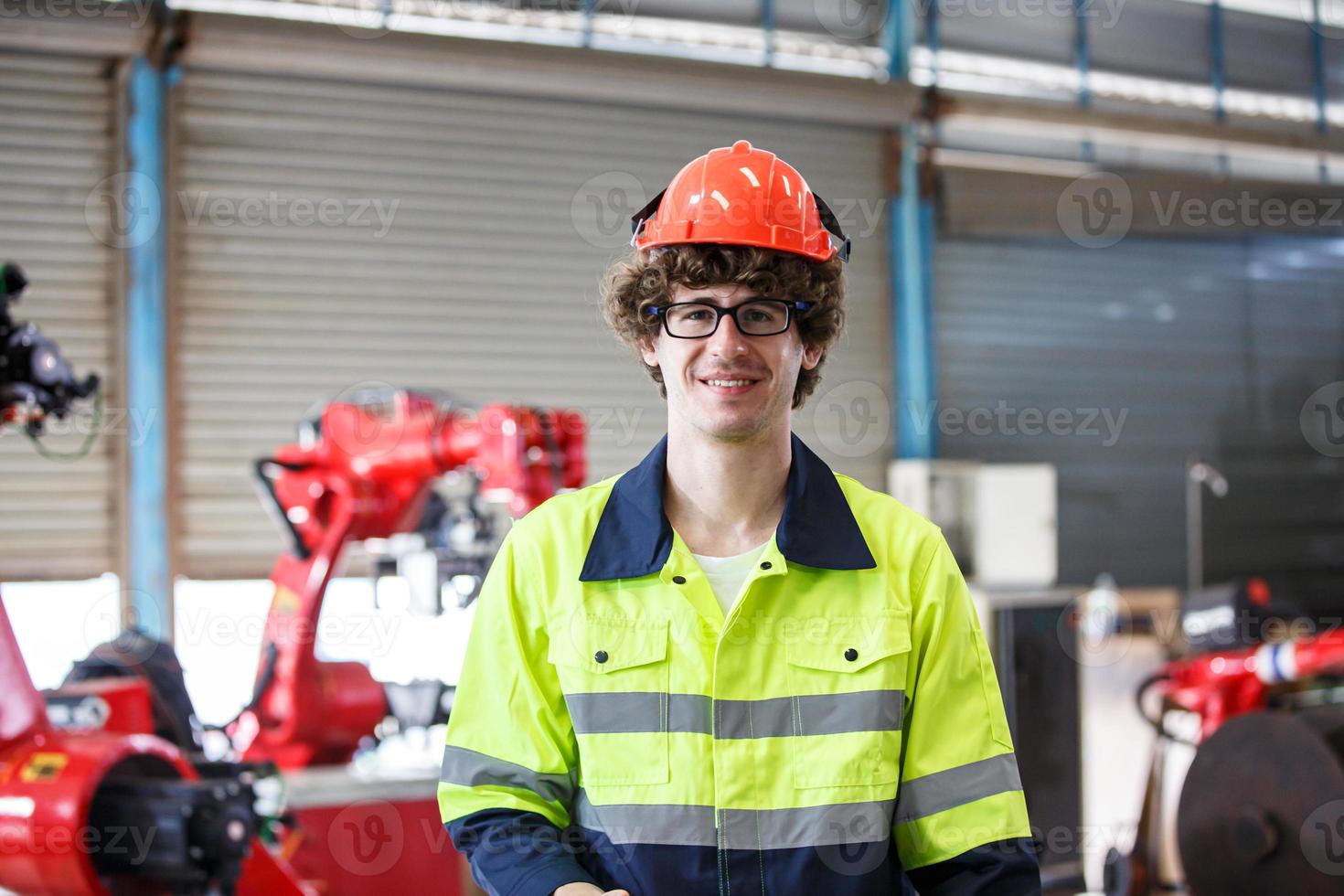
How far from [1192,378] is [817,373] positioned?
725 centimetres

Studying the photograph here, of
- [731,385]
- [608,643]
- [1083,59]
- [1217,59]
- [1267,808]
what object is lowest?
[1267,808]

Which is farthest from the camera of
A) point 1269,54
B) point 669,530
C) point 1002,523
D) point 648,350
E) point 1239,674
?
point 1269,54

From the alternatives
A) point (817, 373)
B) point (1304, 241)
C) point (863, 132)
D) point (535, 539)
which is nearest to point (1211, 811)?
point (817, 373)

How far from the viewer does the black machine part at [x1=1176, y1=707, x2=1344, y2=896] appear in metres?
3.70

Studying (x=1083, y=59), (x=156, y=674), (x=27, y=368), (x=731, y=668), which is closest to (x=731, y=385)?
(x=731, y=668)

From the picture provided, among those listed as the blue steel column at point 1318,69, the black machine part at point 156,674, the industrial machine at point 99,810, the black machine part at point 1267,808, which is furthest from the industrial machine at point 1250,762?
the blue steel column at point 1318,69

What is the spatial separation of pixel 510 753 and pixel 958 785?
1.78 feet

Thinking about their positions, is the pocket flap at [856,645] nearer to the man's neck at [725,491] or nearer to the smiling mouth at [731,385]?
the man's neck at [725,491]

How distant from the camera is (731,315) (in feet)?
5.40

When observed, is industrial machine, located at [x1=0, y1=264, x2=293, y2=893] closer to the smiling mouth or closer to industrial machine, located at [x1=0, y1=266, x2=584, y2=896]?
industrial machine, located at [x1=0, y1=266, x2=584, y2=896]

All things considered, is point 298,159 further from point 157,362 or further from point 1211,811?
point 1211,811

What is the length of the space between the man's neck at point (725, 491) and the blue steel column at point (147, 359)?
470 cm

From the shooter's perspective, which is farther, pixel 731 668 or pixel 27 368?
pixel 27 368

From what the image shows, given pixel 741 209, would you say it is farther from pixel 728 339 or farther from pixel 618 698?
pixel 618 698
